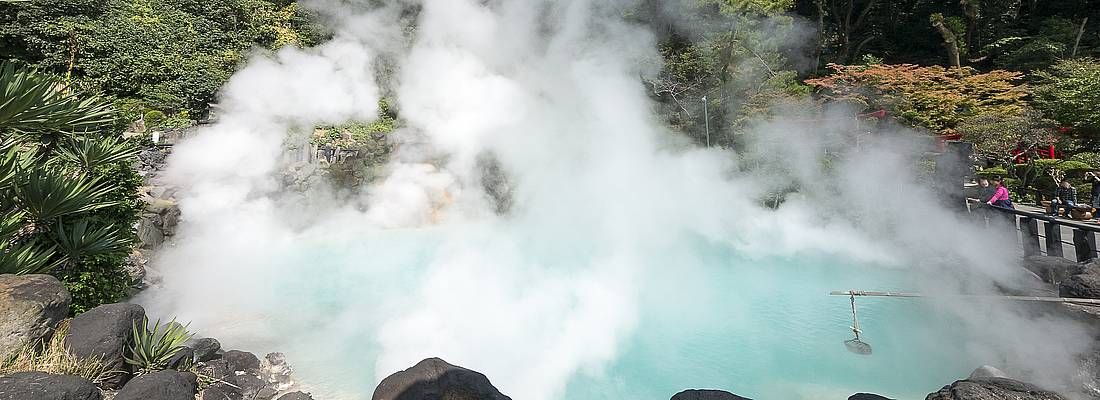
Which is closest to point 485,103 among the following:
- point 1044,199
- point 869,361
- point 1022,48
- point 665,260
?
point 665,260

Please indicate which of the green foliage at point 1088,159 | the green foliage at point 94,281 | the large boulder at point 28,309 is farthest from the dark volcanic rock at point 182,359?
the green foliage at point 1088,159

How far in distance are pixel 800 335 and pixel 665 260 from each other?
8.73 ft

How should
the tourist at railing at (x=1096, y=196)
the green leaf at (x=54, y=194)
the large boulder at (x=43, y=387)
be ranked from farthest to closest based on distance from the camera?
1. the tourist at railing at (x=1096, y=196)
2. the green leaf at (x=54, y=194)
3. the large boulder at (x=43, y=387)

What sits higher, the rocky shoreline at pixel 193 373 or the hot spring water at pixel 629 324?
the rocky shoreline at pixel 193 373

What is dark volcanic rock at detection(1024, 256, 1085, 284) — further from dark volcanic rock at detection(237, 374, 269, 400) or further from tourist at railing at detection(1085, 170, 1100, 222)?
dark volcanic rock at detection(237, 374, 269, 400)

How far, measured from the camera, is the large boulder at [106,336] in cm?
330

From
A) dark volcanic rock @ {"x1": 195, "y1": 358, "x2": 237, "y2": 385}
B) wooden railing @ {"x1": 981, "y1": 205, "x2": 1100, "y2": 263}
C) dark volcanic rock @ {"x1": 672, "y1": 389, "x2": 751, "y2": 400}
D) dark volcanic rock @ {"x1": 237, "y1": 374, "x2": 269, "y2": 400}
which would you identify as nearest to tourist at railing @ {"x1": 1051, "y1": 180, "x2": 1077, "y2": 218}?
wooden railing @ {"x1": 981, "y1": 205, "x2": 1100, "y2": 263}

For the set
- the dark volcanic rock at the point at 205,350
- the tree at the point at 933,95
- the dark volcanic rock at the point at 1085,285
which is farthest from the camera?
the tree at the point at 933,95

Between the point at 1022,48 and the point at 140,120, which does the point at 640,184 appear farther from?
the point at 1022,48

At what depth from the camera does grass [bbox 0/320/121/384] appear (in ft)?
9.73

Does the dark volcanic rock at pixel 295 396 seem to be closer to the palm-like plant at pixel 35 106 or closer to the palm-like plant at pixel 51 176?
the palm-like plant at pixel 51 176

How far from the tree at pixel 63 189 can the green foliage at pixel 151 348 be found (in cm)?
94

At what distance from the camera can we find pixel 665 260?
7773 millimetres

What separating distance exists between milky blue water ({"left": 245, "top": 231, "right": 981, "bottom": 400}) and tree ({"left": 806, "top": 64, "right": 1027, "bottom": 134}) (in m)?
5.87
